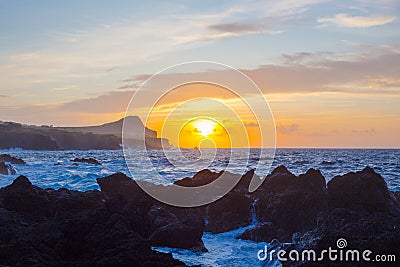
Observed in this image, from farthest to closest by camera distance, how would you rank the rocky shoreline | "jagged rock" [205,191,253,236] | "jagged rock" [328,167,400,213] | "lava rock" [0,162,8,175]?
"lava rock" [0,162,8,175]
"jagged rock" [205,191,253,236]
"jagged rock" [328,167,400,213]
the rocky shoreline

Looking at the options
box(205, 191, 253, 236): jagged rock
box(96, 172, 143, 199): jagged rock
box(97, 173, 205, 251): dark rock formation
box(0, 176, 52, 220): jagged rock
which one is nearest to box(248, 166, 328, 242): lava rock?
box(205, 191, 253, 236): jagged rock

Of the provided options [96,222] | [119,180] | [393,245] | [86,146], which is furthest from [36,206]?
[86,146]

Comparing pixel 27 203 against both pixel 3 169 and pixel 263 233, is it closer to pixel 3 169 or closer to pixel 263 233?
pixel 263 233

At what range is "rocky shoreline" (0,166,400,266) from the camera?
1142 centimetres

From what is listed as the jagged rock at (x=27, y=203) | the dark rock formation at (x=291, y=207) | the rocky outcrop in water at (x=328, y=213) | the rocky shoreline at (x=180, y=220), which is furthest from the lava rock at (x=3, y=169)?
the dark rock formation at (x=291, y=207)

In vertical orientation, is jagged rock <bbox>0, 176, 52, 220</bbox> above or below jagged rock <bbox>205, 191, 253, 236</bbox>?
above

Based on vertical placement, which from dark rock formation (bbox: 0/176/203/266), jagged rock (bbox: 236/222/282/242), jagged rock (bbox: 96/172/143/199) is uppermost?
jagged rock (bbox: 96/172/143/199)

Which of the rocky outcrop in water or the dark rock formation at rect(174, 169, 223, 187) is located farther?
the dark rock formation at rect(174, 169, 223, 187)

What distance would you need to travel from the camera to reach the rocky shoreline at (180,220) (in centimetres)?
1142

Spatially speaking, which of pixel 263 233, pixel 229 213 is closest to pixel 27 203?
pixel 229 213

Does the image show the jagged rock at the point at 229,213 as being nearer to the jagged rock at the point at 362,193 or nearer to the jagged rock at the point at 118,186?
the jagged rock at the point at 118,186

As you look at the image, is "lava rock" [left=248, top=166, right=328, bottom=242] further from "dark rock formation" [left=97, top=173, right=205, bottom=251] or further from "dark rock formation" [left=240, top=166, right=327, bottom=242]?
"dark rock formation" [left=97, top=173, right=205, bottom=251]

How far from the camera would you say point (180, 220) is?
17.5 metres

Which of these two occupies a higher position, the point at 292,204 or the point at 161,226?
the point at 292,204
